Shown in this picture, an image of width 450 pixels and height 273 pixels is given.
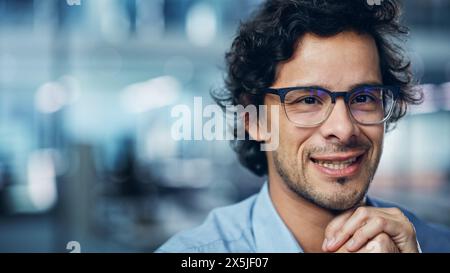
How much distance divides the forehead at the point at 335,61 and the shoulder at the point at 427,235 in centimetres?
34

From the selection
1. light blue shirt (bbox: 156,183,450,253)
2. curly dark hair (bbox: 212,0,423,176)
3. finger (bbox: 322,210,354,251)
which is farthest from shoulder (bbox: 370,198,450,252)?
curly dark hair (bbox: 212,0,423,176)

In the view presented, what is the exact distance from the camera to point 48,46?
2.21 m

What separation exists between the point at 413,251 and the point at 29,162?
2088mm

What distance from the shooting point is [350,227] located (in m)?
1.20

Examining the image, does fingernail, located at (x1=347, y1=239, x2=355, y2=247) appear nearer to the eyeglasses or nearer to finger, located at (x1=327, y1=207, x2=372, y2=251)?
finger, located at (x1=327, y1=207, x2=372, y2=251)

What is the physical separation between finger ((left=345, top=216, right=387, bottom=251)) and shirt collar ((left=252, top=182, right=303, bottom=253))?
0.17 meters

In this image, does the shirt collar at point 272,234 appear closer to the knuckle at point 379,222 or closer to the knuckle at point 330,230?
the knuckle at point 330,230

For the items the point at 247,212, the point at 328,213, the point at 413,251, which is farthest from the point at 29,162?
the point at 413,251

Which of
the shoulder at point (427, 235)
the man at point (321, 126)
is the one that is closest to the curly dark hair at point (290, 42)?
the man at point (321, 126)

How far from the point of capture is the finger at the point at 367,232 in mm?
1170

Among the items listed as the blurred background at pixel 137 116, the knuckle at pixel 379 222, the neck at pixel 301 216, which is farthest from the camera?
the blurred background at pixel 137 116

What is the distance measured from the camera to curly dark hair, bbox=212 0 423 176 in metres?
1.22

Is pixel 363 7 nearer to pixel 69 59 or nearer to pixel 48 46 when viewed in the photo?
pixel 69 59
